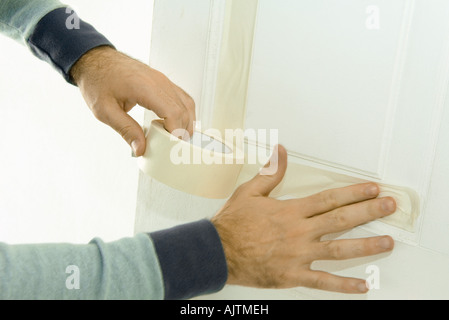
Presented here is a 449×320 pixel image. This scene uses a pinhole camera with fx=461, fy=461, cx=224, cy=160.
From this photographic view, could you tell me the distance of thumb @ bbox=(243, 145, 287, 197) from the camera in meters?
0.74

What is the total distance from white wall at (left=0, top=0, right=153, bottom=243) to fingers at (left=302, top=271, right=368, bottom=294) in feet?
Result: 2.05

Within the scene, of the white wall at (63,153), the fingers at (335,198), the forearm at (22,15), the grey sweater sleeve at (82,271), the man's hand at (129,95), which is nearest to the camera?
the grey sweater sleeve at (82,271)

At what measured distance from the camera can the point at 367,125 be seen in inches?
26.1

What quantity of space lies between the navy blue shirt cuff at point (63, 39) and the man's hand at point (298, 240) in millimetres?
416

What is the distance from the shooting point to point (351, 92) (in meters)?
0.67

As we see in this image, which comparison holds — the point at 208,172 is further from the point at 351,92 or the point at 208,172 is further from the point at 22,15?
the point at 22,15

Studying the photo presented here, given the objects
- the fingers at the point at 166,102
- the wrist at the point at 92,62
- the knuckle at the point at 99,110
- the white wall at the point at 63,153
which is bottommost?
the white wall at the point at 63,153

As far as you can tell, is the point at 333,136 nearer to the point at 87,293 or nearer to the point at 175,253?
the point at 175,253

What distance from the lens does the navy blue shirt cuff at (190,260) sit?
2.03 feet

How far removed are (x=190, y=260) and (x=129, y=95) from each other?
1.02 ft

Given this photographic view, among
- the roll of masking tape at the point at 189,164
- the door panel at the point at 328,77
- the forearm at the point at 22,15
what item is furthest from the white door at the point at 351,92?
the forearm at the point at 22,15

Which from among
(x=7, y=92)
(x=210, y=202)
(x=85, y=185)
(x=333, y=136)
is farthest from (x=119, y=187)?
(x=333, y=136)

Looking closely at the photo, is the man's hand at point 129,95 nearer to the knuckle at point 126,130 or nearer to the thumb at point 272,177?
the knuckle at point 126,130

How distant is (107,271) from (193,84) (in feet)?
1.42
